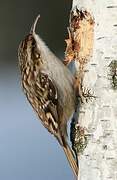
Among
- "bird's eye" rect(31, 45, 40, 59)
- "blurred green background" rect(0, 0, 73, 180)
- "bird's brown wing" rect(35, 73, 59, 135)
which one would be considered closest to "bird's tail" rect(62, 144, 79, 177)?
"bird's brown wing" rect(35, 73, 59, 135)

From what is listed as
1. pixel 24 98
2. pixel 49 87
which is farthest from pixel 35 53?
pixel 24 98

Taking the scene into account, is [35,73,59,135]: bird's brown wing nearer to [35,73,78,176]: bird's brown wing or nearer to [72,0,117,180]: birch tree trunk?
[35,73,78,176]: bird's brown wing

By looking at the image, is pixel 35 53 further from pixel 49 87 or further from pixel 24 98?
pixel 24 98

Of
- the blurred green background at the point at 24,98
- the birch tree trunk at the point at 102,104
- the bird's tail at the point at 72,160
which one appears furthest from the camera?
the blurred green background at the point at 24,98

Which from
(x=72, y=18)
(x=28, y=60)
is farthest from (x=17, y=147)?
(x=72, y=18)

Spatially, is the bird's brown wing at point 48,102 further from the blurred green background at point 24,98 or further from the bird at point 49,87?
the blurred green background at point 24,98

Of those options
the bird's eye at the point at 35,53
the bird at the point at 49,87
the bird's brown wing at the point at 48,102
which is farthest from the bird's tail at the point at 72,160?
the bird's eye at the point at 35,53
